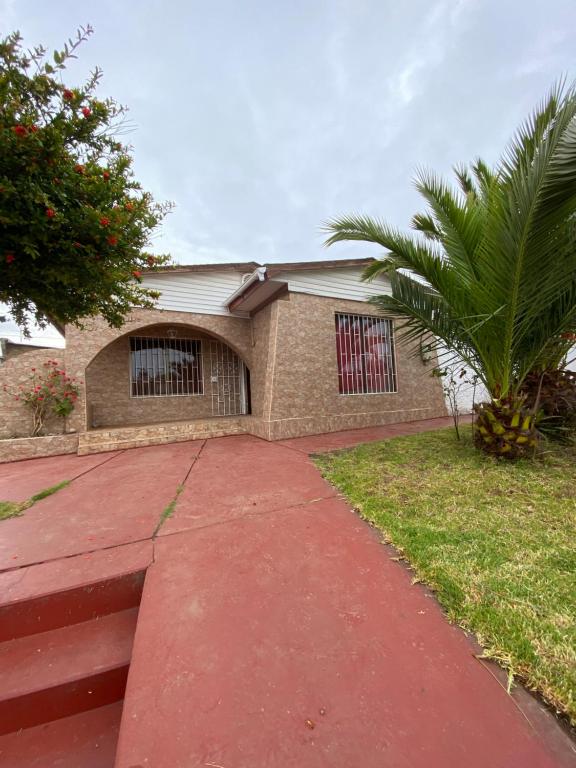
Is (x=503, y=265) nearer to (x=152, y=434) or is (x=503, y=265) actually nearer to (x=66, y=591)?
(x=66, y=591)

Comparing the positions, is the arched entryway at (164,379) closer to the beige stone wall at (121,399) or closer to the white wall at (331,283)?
the beige stone wall at (121,399)

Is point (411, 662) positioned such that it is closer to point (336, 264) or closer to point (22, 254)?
point (22, 254)

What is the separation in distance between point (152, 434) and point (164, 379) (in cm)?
258

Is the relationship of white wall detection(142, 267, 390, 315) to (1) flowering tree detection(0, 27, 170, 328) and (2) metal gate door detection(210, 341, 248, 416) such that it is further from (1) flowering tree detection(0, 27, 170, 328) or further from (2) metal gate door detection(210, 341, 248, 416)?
(1) flowering tree detection(0, 27, 170, 328)

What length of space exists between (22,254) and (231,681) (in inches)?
112

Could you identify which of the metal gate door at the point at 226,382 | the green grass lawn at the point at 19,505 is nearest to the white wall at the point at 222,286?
the metal gate door at the point at 226,382

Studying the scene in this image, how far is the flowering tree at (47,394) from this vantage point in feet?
22.1

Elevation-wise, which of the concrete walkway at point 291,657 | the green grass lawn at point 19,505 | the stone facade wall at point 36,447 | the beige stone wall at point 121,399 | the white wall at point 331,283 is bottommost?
the concrete walkway at point 291,657

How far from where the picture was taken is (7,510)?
330 cm

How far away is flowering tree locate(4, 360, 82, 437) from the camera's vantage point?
674 centimetres

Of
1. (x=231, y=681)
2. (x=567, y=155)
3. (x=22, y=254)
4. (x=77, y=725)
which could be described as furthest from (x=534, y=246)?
(x=77, y=725)

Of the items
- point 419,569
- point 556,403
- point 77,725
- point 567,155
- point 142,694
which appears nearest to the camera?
point 142,694

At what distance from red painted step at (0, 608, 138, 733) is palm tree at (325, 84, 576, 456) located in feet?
13.4

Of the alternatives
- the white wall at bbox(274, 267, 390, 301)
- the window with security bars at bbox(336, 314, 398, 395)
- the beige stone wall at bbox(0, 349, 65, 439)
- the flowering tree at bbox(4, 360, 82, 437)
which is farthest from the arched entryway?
the window with security bars at bbox(336, 314, 398, 395)
